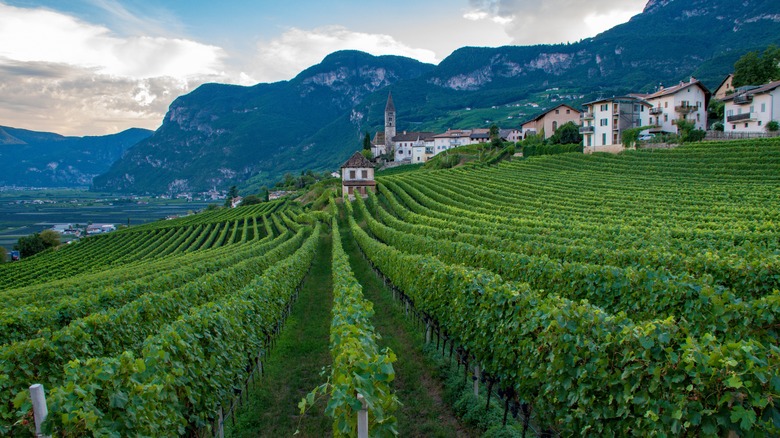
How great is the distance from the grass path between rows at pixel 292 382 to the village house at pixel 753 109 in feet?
191

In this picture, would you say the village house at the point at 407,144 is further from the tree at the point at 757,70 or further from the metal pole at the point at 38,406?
the metal pole at the point at 38,406

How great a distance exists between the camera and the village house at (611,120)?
65.6 m

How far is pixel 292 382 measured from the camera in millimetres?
11438

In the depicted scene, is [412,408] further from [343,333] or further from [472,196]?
[472,196]

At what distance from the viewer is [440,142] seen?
115 m

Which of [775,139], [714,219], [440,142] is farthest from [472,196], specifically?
[440,142]

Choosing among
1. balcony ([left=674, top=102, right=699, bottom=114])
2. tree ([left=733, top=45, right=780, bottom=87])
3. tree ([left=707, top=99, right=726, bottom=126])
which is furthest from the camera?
tree ([left=733, top=45, right=780, bottom=87])

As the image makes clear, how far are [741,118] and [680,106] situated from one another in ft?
31.3

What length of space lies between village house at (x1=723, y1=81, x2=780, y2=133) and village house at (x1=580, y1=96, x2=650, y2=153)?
35.9 feet

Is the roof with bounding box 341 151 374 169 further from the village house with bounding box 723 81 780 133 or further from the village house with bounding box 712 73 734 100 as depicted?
the village house with bounding box 712 73 734 100

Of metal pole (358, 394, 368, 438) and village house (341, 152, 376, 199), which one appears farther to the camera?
village house (341, 152, 376, 199)

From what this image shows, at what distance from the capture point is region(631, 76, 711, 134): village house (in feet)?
210

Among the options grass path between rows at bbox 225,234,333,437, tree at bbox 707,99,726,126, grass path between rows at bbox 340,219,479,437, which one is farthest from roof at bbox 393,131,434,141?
grass path between rows at bbox 340,219,479,437

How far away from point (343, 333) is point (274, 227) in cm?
5415
